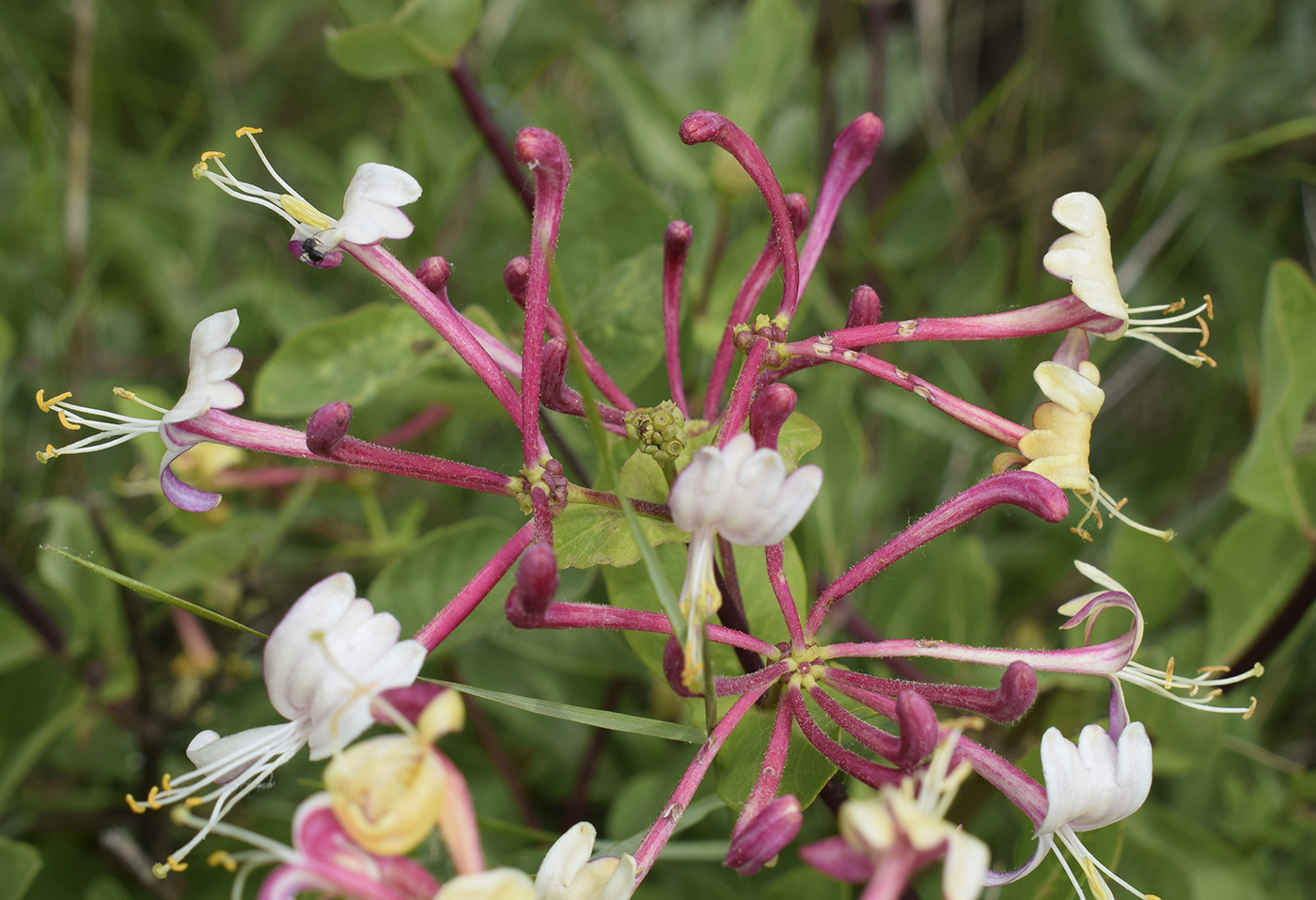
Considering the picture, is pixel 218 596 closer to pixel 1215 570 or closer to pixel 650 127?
pixel 650 127

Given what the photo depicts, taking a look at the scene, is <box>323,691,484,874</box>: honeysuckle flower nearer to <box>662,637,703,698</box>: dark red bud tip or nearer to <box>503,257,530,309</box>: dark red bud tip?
<box>662,637,703,698</box>: dark red bud tip

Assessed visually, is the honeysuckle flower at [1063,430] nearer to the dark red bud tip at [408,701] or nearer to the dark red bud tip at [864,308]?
the dark red bud tip at [864,308]

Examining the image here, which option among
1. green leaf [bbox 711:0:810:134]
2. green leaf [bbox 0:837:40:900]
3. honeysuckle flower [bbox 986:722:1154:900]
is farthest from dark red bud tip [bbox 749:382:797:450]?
green leaf [bbox 711:0:810:134]

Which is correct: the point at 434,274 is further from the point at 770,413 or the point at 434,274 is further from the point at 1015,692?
the point at 1015,692

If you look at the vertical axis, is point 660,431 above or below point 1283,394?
above

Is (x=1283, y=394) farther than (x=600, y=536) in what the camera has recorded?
Yes

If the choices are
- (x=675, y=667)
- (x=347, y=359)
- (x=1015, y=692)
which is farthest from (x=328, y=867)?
(x=347, y=359)

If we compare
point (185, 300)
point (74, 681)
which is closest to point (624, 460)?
point (74, 681)
